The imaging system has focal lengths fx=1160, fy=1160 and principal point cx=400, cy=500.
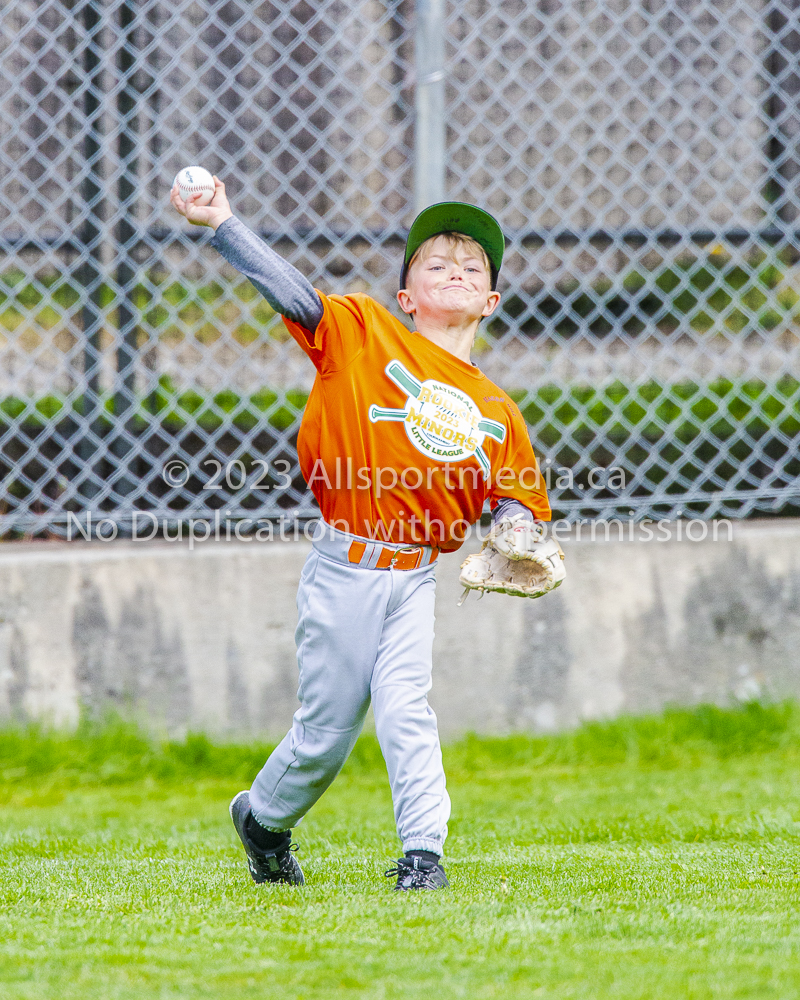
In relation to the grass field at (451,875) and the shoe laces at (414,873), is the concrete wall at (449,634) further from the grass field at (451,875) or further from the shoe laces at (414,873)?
the shoe laces at (414,873)

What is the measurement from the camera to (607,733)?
11.8 ft

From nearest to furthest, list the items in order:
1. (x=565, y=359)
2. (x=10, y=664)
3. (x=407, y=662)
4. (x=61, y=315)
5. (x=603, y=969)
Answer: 1. (x=603, y=969)
2. (x=407, y=662)
3. (x=10, y=664)
4. (x=61, y=315)
5. (x=565, y=359)

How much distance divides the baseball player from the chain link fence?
128 centimetres

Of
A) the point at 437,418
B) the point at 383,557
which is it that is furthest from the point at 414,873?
the point at 437,418

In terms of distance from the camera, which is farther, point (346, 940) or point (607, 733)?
point (607, 733)

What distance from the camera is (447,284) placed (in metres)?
2.43

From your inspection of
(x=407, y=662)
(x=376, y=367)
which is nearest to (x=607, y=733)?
(x=407, y=662)

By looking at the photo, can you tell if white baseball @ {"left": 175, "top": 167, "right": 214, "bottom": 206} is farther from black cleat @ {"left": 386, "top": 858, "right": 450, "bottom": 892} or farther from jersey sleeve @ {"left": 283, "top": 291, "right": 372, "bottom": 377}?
black cleat @ {"left": 386, "top": 858, "right": 450, "bottom": 892}

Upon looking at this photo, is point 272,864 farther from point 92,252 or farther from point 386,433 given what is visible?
point 92,252

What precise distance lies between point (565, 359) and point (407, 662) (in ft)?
6.92

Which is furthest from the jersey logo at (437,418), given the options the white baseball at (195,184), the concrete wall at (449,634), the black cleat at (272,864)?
the concrete wall at (449,634)

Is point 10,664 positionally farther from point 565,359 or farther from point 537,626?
point 565,359

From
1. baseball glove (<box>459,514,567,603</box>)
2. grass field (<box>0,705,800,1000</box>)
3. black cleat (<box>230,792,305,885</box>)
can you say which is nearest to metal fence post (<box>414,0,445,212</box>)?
baseball glove (<box>459,514,567,603</box>)

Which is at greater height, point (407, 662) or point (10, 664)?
point (407, 662)
